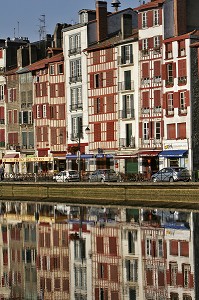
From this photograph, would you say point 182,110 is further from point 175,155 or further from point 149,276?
point 149,276

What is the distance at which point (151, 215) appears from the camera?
54.8 metres

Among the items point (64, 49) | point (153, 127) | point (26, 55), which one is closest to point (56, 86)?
point (64, 49)

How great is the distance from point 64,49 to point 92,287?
222 ft

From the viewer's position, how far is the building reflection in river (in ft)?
98.6

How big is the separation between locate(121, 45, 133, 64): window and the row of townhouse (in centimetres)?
10

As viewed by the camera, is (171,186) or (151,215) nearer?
(151,215)

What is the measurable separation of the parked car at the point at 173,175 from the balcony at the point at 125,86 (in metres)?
16.6

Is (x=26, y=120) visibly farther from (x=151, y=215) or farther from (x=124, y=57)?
(x=151, y=215)

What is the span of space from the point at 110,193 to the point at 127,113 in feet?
66.9

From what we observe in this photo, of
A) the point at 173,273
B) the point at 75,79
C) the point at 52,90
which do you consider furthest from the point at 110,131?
the point at 173,273

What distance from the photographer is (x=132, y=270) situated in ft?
110

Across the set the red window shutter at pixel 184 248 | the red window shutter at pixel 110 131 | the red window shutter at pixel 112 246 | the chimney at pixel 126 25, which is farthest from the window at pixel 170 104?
the red window shutter at pixel 184 248

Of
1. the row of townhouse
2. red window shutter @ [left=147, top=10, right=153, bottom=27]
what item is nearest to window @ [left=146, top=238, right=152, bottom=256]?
the row of townhouse

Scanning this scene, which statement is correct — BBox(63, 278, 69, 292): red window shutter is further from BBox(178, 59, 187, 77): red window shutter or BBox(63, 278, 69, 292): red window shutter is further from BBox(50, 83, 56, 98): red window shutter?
BBox(50, 83, 56, 98): red window shutter
